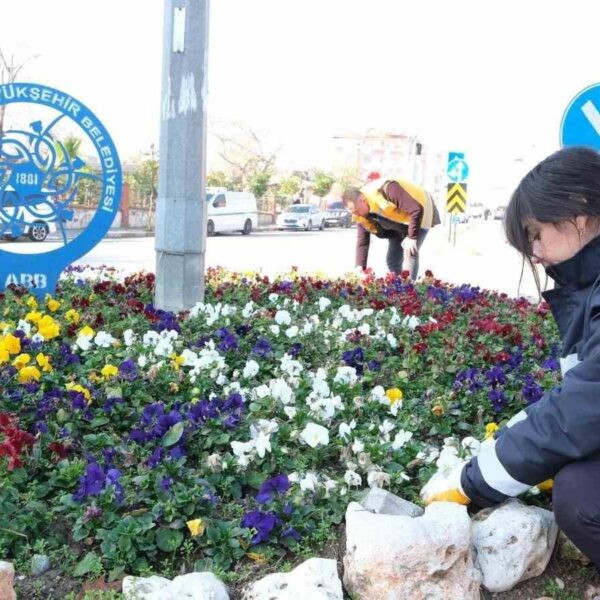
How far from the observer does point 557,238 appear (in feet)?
7.70

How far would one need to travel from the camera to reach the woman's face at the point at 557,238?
232 centimetres

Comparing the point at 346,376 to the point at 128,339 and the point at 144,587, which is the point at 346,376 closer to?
the point at 128,339

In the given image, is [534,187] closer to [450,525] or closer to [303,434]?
[450,525]

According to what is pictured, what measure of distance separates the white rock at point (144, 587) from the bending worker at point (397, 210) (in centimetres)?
581

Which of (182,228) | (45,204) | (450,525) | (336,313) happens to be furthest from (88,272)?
(450,525)

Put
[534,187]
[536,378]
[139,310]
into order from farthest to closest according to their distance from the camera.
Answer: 1. [139,310]
2. [536,378]
3. [534,187]

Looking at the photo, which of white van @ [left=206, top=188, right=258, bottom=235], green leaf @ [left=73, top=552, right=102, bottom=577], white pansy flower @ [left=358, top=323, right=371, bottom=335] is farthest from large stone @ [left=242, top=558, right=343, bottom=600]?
white van @ [left=206, top=188, right=258, bottom=235]

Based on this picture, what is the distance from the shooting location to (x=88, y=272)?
26.3 ft

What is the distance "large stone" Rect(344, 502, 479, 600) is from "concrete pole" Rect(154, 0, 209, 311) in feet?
10.6

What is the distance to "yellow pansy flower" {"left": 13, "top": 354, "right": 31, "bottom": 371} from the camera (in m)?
3.41

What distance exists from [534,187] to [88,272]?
628cm

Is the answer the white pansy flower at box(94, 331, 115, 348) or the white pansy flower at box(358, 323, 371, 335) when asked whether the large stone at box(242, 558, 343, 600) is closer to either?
the white pansy flower at box(94, 331, 115, 348)

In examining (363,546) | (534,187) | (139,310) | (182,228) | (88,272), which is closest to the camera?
(363,546)

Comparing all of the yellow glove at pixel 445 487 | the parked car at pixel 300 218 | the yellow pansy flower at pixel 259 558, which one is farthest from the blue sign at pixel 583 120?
the parked car at pixel 300 218
